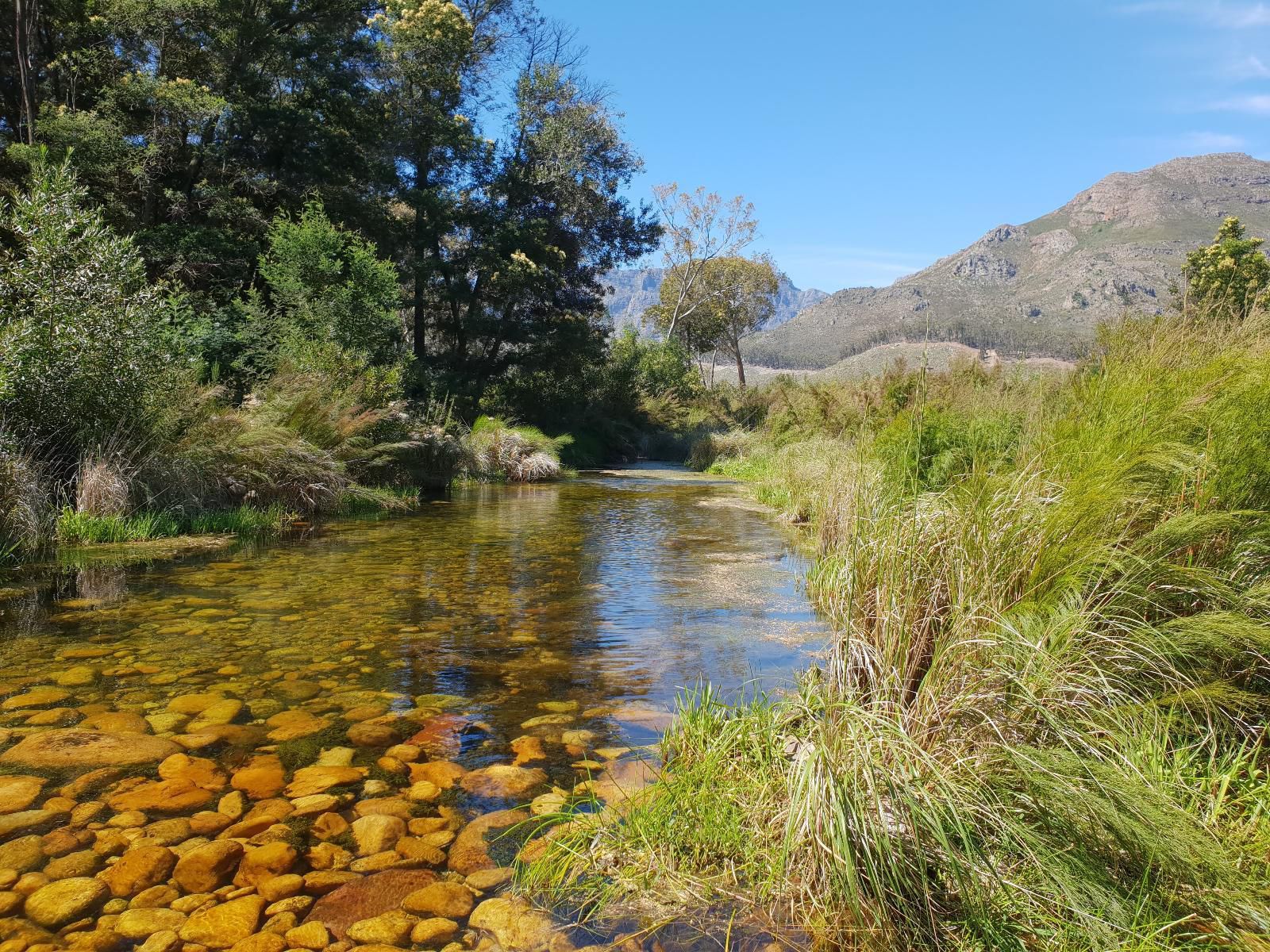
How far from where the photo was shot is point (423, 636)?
528 centimetres

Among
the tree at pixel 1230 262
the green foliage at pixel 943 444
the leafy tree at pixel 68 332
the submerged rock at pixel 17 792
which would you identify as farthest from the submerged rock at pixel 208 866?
the tree at pixel 1230 262

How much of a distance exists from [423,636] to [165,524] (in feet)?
16.1

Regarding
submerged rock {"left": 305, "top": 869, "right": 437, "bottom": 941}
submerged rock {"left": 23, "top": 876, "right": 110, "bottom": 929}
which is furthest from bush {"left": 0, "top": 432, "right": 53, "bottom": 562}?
submerged rock {"left": 305, "top": 869, "right": 437, "bottom": 941}

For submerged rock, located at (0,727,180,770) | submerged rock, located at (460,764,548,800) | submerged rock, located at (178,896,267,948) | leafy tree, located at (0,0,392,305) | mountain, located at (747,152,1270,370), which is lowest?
submerged rock, located at (460,764,548,800)

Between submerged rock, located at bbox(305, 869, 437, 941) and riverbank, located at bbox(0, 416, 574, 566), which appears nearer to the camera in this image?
submerged rock, located at bbox(305, 869, 437, 941)

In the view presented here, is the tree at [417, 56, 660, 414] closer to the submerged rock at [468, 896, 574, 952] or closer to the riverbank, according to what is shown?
the riverbank

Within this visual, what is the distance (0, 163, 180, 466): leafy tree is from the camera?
712cm

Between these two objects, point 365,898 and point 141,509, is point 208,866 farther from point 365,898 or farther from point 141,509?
point 141,509

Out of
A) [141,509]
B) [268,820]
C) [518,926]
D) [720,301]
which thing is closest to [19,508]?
[141,509]

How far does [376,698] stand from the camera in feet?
13.3

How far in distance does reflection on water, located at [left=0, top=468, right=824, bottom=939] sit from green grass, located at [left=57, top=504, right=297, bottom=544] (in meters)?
0.82

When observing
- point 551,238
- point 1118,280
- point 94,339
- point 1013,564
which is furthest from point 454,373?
point 1118,280

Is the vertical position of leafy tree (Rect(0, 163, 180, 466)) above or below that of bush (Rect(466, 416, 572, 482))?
above

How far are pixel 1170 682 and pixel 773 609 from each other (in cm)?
361
